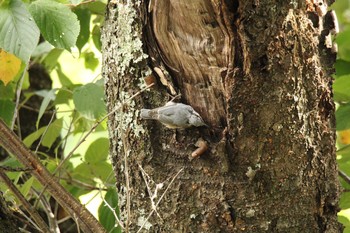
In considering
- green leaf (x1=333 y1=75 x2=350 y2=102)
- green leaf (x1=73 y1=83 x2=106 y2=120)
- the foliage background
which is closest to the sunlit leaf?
the foliage background

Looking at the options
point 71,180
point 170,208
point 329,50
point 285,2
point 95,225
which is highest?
point 285,2

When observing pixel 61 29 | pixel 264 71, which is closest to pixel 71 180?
pixel 61 29

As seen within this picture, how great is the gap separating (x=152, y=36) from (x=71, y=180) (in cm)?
86

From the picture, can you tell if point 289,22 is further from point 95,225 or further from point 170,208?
point 95,225

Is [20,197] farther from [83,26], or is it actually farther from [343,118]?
[343,118]

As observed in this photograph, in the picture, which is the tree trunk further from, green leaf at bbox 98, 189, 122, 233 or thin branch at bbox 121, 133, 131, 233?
green leaf at bbox 98, 189, 122, 233

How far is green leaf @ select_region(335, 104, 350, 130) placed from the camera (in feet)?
5.74

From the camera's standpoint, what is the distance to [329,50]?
1428 millimetres

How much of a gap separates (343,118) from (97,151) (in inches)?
31.7

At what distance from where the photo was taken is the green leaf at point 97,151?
2027 mm

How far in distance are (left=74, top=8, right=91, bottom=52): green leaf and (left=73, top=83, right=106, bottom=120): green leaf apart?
0.22 metres

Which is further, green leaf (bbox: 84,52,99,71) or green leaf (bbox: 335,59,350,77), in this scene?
green leaf (bbox: 84,52,99,71)

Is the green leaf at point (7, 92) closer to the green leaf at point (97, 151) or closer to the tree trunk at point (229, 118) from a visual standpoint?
the green leaf at point (97, 151)

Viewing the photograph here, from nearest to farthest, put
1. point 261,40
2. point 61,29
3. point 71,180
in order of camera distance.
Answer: point 261,40 → point 61,29 → point 71,180
